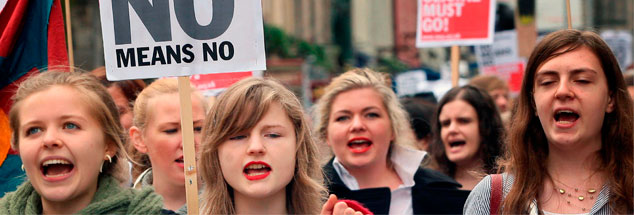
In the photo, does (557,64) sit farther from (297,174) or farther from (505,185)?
(297,174)

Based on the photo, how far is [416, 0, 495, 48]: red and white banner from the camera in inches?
321

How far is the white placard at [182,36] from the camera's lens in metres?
4.19

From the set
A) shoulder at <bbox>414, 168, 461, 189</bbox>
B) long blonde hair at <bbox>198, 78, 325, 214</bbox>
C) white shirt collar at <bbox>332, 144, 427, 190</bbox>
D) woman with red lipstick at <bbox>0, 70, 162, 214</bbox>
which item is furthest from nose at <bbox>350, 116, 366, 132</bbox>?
woman with red lipstick at <bbox>0, 70, 162, 214</bbox>

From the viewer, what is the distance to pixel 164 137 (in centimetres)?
536

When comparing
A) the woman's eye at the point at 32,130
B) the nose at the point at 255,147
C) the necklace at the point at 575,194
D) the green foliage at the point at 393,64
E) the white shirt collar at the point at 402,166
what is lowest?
the green foliage at the point at 393,64

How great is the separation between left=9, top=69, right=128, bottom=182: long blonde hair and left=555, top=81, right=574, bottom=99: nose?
172 centimetres

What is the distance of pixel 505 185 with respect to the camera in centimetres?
373

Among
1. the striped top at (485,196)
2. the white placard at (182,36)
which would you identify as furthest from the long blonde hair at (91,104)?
the striped top at (485,196)

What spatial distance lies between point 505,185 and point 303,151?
90cm

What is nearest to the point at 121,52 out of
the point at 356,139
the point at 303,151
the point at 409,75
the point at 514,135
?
the point at 303,151

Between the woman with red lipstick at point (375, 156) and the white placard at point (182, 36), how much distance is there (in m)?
1.64

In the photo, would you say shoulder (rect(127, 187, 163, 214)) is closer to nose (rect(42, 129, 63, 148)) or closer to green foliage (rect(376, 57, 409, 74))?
nose (rect(42, 129, 63, 148))

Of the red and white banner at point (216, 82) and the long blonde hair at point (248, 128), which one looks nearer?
the long blonde hair at point (248, 128)

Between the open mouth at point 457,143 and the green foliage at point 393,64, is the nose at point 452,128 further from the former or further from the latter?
the green foliage at point 393,64
